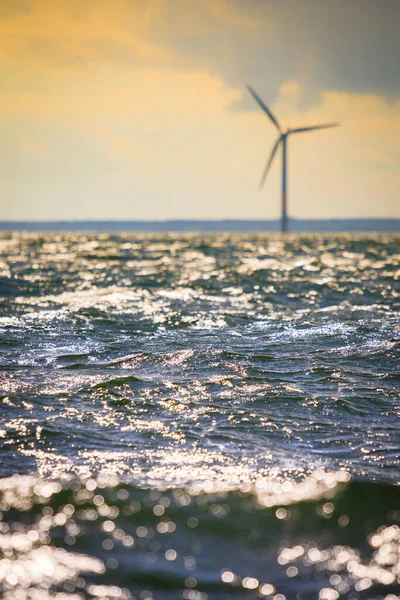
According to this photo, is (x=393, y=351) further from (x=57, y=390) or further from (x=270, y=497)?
(x=270, y=497)

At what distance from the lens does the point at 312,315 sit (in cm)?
2047

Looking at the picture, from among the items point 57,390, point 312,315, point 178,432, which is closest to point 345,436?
point 178,432

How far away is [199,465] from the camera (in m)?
7.04

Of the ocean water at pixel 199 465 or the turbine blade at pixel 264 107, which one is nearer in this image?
the ocean water at pixel 199 465

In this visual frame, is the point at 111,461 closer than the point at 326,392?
Yes

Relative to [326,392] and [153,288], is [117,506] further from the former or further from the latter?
[153,288]

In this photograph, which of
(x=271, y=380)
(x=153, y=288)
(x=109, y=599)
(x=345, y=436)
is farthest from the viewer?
(x=153, y=288)

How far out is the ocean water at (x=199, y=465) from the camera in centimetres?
493

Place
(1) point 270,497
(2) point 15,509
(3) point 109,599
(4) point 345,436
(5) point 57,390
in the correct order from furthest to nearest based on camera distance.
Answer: (5) point 57,390, (4) point 345,436, (1) point 270,497, (2) point 15,509, (3) point 109,599

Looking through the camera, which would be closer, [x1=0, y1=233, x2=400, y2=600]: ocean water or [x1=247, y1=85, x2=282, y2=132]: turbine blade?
[x1=0, y1=233, x2=400, y2=600]: ocean water

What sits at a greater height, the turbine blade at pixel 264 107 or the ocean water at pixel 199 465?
the turbine blade at pixel 264 107

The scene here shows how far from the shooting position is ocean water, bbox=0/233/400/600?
493 cm

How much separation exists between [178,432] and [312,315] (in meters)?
12.9

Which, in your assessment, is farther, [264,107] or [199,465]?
[264,107]
